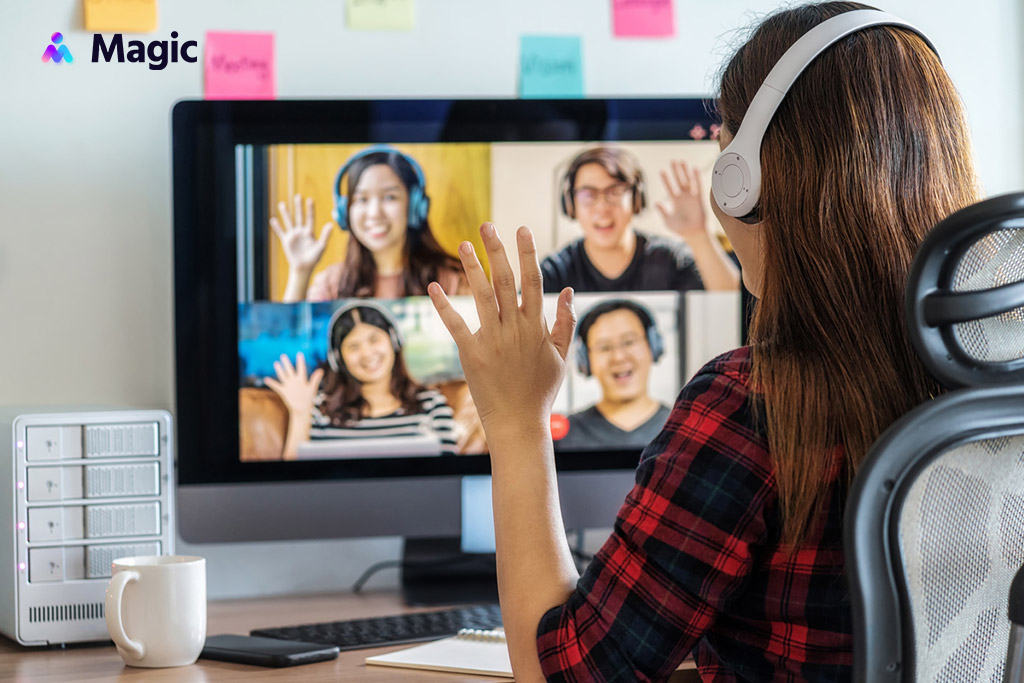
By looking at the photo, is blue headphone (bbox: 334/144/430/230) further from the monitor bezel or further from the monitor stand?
the monitor stand

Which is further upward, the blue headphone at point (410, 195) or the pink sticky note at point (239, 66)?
the pink sticky note at point (239, 66)

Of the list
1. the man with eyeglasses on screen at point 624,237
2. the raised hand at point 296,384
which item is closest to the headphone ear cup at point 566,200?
the man with eyeglasses on screen at point 624,237

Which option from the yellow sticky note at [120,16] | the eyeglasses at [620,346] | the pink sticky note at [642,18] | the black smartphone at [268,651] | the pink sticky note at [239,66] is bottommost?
the black smartphone at [268,651]

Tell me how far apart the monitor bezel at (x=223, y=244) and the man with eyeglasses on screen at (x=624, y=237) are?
17cm

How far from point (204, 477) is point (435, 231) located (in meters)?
0.39

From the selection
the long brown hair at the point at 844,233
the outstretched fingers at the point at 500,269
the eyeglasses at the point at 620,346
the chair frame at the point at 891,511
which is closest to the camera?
the chair frame at the point at 891,511

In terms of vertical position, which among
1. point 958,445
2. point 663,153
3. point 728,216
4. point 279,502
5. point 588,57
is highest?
point 588,57

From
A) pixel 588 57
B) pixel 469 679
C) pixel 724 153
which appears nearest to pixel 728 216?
pixel 724 153

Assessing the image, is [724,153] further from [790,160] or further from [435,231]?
[435,231]

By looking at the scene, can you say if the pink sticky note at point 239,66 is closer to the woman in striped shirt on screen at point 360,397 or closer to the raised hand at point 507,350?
the woman in striped shirt on screen at point 360,397

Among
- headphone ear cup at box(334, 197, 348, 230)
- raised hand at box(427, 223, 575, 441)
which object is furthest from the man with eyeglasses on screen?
raised hand at box(427, 223, 575, 441)

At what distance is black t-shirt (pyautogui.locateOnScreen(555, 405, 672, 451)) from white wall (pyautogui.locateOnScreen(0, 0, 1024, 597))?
0.99ft

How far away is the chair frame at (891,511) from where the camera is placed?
0.56m

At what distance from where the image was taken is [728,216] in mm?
827
